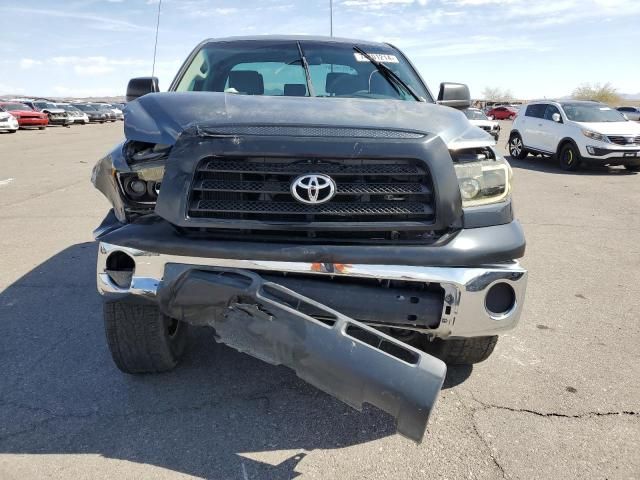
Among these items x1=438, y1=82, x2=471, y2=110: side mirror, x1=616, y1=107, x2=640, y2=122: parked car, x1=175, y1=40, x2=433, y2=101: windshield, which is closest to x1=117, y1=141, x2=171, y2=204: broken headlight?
x1=175, y1=40, x2=433, y2=101: windshield

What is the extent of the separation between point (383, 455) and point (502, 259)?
1.06 metres

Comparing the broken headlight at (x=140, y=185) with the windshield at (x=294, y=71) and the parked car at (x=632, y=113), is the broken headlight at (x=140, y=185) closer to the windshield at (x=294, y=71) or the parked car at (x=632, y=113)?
the windshield at (x=294, y=71)

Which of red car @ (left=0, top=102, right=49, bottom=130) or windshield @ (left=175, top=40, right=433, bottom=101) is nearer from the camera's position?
windshield @ (left=175, top=40, right=433, bottom=101)

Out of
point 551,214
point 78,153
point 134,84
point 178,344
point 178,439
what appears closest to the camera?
point 178,439

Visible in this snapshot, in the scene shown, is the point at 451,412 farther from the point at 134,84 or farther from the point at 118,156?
the point at 134,84

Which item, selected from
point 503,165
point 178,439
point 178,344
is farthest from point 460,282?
point 178,344

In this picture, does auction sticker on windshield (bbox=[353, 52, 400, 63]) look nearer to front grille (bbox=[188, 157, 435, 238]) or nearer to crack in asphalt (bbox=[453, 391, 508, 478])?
front grille (bbox=[188, 157, 435, 238])

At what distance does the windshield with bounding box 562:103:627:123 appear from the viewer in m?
13.9

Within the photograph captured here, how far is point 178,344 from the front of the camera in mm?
3201

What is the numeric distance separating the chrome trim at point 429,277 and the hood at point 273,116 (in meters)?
0.58

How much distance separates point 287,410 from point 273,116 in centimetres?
151

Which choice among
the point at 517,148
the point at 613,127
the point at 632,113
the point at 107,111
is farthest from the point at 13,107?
the point at 632,113

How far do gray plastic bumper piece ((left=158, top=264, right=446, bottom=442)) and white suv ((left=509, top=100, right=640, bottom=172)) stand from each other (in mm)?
12644

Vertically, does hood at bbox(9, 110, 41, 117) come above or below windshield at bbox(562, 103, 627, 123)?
above
